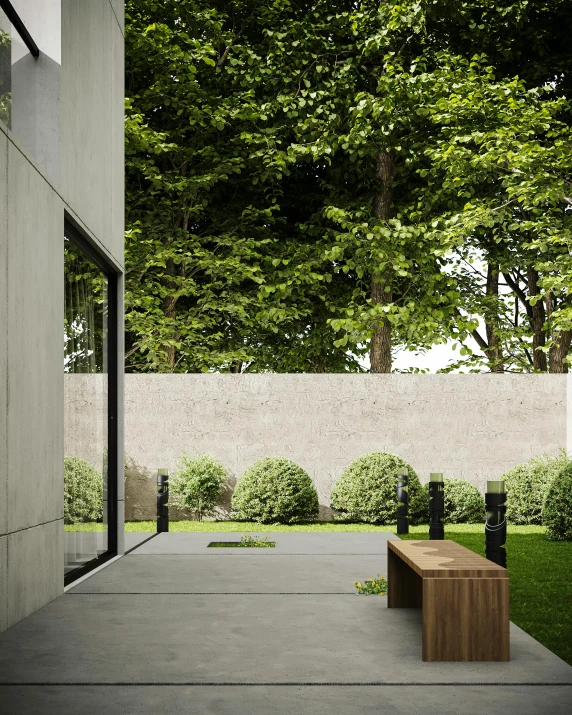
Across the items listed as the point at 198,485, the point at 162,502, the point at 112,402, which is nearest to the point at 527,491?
the point at 198,485

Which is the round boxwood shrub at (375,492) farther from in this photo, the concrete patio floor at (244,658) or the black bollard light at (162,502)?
the concrete patio floor at (244,658)

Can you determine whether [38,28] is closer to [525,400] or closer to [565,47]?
[525,400]

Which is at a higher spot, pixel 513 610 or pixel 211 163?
pixel 211 163

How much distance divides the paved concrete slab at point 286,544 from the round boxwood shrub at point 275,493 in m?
1.31

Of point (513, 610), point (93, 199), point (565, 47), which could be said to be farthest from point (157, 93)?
point (513, 610)

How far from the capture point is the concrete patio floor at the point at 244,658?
4137 millimetres

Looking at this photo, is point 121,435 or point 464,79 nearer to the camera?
point 121,435

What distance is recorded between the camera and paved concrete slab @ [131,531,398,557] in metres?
10.2

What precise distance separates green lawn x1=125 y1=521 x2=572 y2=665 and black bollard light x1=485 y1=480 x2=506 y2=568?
490 mm

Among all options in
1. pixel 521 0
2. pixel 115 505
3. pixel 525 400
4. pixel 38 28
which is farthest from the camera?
pixel 521 0

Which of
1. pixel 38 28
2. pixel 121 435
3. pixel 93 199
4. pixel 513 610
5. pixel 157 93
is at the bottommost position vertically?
pixel 513 610

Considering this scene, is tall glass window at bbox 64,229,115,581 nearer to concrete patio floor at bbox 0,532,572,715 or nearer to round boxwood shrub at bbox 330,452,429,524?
concrete patio floor at bbox 0,532,572,715

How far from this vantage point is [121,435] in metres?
9.96

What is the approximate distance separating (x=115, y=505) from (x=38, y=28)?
5.27m
